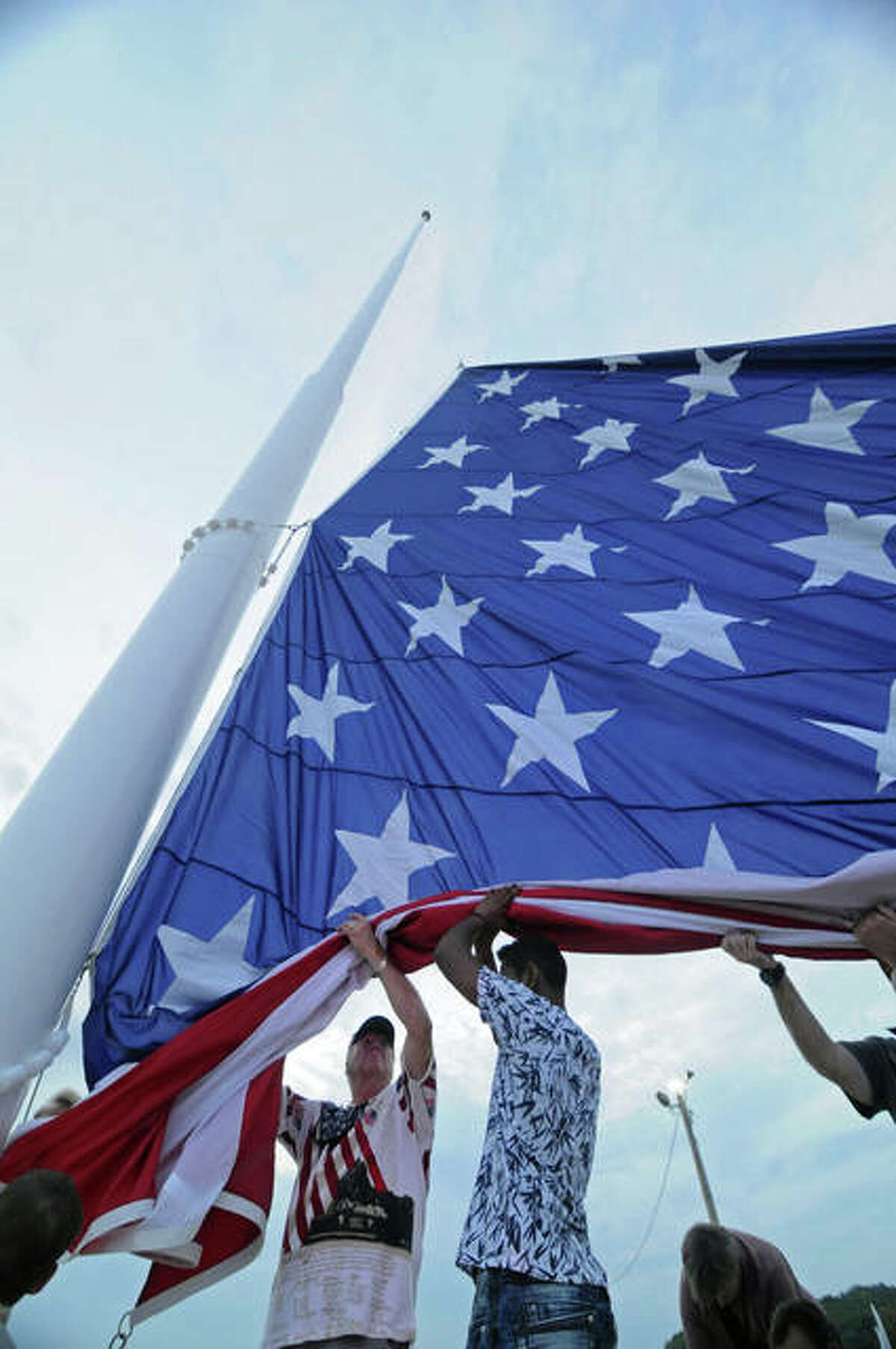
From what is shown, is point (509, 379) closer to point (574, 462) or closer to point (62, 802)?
point (574, 462)

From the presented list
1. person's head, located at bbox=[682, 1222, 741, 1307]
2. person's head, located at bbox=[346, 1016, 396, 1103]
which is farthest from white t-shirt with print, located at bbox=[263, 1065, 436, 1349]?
person's head, located at bbox=[682, 1222, 741, 1307]

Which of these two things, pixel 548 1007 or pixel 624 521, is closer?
pixel 548 1007

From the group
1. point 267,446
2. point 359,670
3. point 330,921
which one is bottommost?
point 330,921

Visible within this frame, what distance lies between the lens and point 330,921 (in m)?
3.80

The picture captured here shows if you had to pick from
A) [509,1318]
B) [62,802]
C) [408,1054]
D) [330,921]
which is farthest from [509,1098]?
[62,802]

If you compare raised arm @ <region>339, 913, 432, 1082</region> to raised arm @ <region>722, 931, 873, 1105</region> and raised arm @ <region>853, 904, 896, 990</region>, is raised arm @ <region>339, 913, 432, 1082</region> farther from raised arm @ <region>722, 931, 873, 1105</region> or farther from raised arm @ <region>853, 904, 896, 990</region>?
raised arm @ <region>853, 904, 896, 990</region>

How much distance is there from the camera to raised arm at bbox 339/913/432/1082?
11.3 feet

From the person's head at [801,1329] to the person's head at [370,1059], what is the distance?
5.55 feet

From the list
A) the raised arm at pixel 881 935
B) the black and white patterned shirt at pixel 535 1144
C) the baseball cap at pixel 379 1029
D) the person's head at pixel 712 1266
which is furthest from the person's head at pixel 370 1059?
the raised arm at pixel 881 935

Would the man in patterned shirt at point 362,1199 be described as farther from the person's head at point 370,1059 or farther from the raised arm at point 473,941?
the raised arm at point 473,941

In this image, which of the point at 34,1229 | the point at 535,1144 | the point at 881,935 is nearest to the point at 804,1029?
the point at 881,935

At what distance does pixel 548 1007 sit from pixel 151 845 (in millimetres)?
2042

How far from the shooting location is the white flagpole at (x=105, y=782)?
131 inches

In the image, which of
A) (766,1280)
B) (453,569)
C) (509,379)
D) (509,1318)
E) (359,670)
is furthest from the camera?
(509,379)
